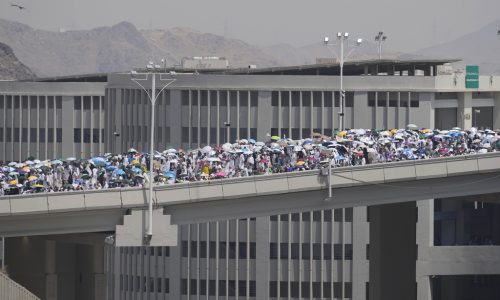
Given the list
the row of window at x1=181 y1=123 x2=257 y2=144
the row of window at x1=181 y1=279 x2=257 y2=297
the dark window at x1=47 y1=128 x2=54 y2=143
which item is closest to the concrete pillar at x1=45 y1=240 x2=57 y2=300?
the row of window at x1=181 y1=279 x2=257 y2=297

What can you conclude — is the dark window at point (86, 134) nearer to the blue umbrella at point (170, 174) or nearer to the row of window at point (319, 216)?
the row of window at point (319, 216)

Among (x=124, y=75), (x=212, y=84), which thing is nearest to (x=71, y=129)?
(x=124, y=75)

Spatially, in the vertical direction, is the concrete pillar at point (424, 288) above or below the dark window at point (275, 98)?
below

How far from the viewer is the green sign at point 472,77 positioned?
Answer: 442 ft

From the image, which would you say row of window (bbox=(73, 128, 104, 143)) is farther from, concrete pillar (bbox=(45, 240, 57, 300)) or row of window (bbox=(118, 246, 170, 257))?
concrete pillar (bbox=(45, 240, 57, 300))

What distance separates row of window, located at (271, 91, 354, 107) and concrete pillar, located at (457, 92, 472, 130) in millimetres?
12401

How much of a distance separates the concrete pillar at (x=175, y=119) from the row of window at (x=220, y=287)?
10.8 metres

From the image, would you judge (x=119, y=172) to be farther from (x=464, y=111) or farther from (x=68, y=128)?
(x=68, y=128)

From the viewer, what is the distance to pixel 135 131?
133 metres

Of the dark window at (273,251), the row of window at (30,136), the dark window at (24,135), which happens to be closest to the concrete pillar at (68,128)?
the row of window at (30,136)

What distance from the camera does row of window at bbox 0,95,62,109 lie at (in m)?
172

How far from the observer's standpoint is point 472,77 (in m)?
135

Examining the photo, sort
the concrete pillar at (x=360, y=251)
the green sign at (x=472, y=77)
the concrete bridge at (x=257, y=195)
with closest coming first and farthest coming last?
1. the concrete bridge at (x=257, y=195)
2. the concrete pillar at (x=360, y=251)
3. the green sign at (x=472, y=77)

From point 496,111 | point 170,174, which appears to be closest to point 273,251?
point 496,111
